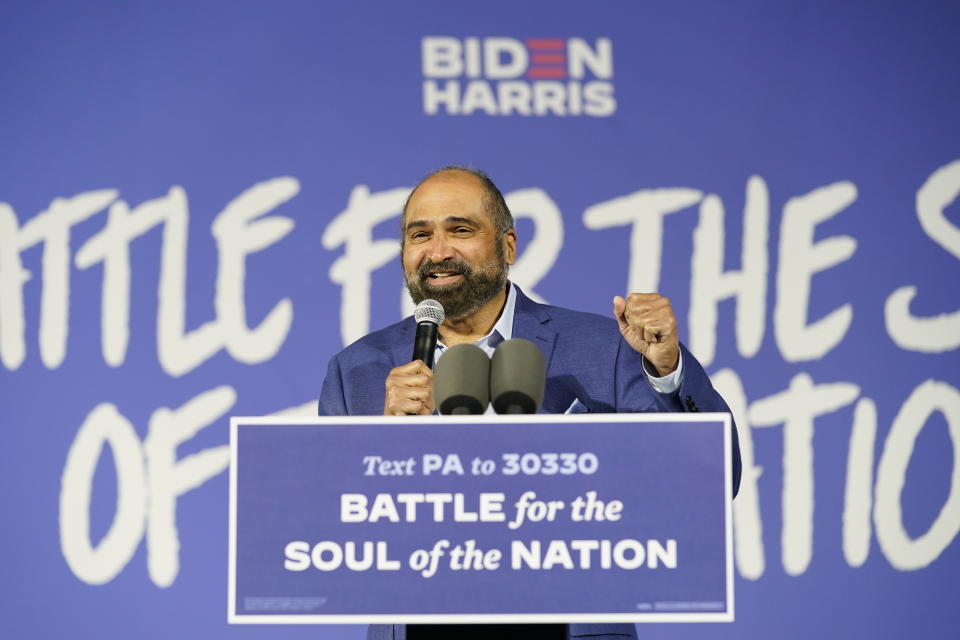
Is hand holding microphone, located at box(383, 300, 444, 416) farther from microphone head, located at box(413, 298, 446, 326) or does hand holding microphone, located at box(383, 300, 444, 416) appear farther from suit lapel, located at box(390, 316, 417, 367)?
suit lapel, located at box(390, 316, 417, 367)

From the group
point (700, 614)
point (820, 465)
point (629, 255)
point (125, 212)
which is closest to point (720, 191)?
point (629, 255)

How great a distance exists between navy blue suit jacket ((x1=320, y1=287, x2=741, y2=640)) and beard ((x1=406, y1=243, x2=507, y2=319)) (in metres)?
0.08

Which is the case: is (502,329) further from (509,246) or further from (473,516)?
(473,516)

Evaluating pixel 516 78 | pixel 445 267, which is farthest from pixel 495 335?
pixel 516 78

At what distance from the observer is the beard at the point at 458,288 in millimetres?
2145

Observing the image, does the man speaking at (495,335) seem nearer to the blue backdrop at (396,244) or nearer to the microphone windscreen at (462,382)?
the microphone windscreen at (462,382)

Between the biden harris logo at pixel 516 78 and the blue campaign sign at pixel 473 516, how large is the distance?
2.20 metres

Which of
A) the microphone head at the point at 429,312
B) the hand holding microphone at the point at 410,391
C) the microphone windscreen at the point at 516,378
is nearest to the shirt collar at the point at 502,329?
the microphone head at the point at 429,312

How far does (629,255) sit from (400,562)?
214 centimetres

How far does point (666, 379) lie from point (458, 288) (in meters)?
0.54

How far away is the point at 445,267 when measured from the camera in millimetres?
2158

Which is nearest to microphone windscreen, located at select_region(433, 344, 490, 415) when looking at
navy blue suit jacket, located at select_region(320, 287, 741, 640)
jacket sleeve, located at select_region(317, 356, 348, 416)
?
navy blue suit jacket, located at select_region(320, 287, 741, 640)

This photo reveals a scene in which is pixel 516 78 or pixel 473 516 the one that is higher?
pixel 516 78

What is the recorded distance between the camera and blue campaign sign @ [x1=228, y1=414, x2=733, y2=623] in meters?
1.32
